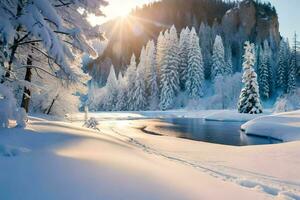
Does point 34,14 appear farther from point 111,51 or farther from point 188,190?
point 111,51

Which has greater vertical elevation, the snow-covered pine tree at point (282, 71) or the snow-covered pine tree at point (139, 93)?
the snow-covered pine tree at point (282, 71)

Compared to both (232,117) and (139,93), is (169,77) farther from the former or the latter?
(232,117)

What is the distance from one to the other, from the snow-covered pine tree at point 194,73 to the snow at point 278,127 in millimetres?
38040

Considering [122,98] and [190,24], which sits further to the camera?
[190,24]

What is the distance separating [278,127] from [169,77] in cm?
4335

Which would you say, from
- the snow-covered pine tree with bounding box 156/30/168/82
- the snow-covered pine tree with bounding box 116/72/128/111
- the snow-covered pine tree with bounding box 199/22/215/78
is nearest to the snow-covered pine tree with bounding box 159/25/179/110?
the snow-covered pine tree with bounding box 156/30/168/82

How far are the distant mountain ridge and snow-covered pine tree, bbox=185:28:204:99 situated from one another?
26382mm

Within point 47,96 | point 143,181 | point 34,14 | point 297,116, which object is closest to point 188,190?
point 143,181

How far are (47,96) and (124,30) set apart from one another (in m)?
109

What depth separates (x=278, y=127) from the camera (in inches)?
1085

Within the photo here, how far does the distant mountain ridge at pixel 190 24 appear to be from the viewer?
10156cm

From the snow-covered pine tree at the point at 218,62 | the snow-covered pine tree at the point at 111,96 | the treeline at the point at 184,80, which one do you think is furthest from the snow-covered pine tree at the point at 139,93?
the snow-covered pine tree at the point at 218,62

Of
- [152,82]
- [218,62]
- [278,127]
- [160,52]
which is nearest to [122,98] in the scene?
[152,82]

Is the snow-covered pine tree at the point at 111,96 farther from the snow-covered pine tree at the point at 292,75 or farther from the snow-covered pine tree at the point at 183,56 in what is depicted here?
the snow-covered pine tree at the point at 292,75
